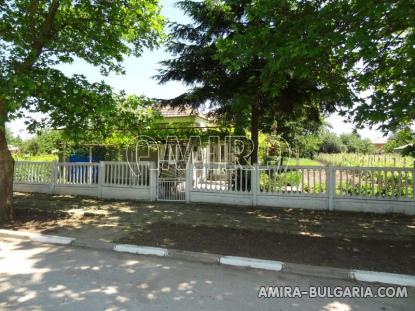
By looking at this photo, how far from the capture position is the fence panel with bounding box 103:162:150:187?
1181 cm

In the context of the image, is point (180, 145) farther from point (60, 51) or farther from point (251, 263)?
point (251, 263)

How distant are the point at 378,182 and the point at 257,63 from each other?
5.24m

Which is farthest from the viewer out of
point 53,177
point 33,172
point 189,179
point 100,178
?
point 33,172

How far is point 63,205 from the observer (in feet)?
35.2

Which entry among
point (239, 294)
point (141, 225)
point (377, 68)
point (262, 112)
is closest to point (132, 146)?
point (262, 112)

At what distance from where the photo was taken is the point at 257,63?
11.0 metres

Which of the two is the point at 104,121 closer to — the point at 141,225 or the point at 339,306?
the point at 141,225

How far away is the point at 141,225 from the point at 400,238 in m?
5.77

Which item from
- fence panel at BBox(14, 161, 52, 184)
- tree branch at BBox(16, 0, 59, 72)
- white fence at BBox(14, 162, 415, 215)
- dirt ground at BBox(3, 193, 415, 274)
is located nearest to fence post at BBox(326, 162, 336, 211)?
white fence at BBox(14, 162, 415, 215)

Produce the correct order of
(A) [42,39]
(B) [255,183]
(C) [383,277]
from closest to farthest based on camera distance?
(C) [383,277] → (A) [42,39] → (B) [255,183]

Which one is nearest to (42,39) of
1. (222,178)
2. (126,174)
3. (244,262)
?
(126,174)

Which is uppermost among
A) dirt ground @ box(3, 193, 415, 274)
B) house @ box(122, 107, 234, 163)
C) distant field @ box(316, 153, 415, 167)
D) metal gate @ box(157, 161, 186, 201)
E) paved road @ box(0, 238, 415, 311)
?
house @ box(122, 107, 234, 163)

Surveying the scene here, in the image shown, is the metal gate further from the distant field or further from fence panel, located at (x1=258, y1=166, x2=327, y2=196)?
the distant field

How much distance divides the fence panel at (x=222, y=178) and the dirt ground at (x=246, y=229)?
2.63 ft
